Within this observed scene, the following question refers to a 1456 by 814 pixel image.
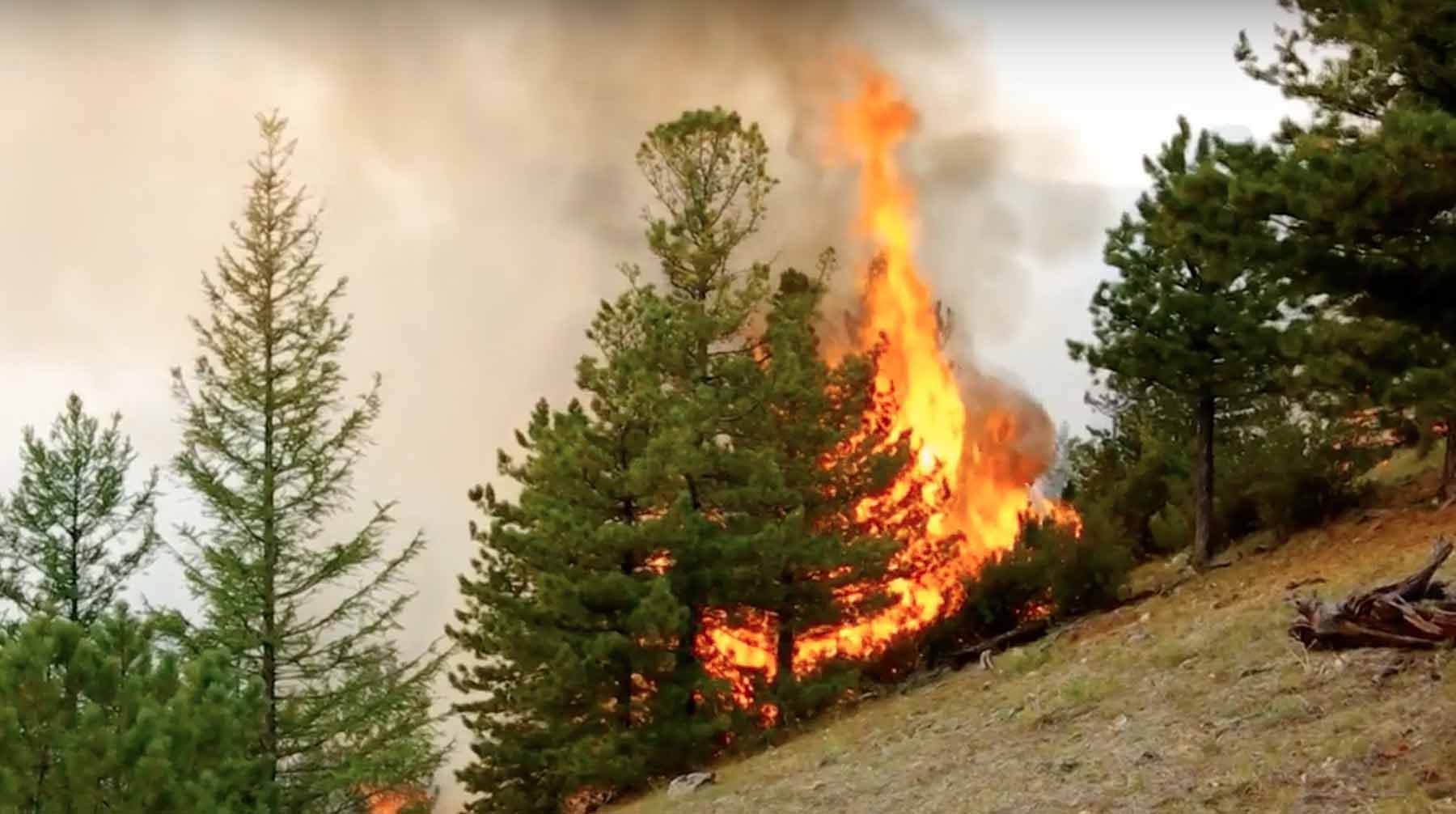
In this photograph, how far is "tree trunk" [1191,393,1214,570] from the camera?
1878 centimetres

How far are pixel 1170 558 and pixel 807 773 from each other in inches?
514

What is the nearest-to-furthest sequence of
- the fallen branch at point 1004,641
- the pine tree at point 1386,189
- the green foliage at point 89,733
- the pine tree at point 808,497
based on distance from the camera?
the pine tree at point 1386,189
the green foliage at point 89,733
the pine tree at point 808,497
the fallen branch at point 1004,641

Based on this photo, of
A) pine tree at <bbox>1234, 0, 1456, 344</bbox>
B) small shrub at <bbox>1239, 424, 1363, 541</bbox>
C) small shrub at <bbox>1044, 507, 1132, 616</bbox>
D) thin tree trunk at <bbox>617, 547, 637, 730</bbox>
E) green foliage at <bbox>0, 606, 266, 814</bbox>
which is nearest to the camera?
pine tree at <bbox>1234, 0, 1456, 344</bbox>

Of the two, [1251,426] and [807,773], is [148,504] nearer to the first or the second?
[807,773]

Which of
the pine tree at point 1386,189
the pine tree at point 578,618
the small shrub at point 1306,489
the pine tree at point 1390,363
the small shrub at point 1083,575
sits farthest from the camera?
the small shrub at point 1306,489

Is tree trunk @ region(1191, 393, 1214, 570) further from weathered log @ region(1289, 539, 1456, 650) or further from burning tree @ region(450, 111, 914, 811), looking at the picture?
weathered log @ region(1289, 539, 1456, 650)

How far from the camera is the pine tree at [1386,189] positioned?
5.84 m

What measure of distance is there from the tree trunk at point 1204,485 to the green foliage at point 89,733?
49.2ft

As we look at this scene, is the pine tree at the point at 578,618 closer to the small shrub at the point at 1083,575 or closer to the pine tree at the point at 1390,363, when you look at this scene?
the small shrub at the point at 1083,575

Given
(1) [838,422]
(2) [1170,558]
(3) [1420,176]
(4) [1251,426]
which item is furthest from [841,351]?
(3) [1420,176]

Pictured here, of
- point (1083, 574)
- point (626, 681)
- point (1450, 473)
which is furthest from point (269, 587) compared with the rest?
point (1450, 473)

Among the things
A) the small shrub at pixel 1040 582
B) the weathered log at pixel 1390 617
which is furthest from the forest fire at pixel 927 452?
the weathered log at pixel 1390 617

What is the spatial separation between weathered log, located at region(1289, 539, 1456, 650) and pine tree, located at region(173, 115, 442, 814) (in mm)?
12866

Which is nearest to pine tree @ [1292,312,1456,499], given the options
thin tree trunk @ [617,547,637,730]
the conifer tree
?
the conifer tree
